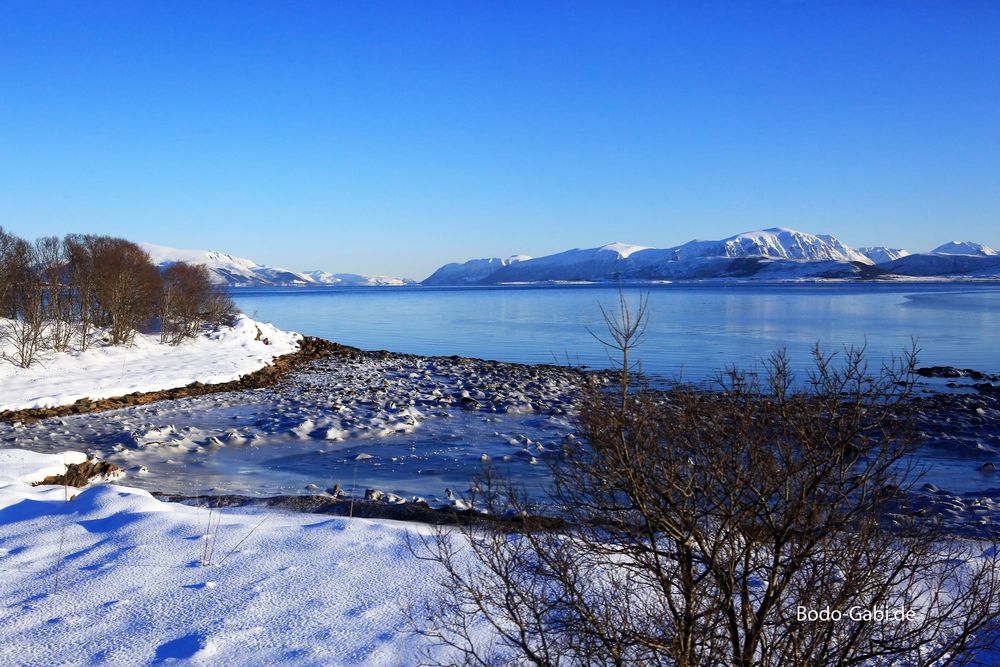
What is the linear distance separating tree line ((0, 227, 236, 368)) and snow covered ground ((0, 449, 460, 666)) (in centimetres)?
1346

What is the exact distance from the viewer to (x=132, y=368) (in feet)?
59.8

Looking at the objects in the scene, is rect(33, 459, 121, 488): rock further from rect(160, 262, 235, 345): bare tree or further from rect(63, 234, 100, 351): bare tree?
rect(160, 262, 235, 345): bare tree

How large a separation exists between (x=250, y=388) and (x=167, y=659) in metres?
14.9

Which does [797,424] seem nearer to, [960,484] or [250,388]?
[960,484]

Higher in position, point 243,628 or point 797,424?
point 797,424

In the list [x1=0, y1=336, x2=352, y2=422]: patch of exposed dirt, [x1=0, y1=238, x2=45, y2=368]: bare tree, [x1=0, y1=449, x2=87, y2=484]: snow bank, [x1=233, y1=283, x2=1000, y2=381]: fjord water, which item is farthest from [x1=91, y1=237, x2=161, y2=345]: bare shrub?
[x1=0, y1=449, x2=87, y2=484]: snow bank

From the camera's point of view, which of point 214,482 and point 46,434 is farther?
point 46,434

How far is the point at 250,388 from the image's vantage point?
17859 millimetres

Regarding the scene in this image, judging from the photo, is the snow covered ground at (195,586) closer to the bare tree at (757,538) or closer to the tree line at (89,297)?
the bare tree at (757,538)

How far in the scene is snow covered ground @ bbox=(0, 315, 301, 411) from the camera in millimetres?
14875

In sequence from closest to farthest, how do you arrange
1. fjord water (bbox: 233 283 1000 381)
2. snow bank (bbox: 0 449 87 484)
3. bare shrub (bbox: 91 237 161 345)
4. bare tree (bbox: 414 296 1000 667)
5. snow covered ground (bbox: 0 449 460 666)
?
bare tree (bbox: 414 296 1000 667)
snow covered ground (bbox: 0 449 460 666)
snow bank (bbox: 0 449 87 484)
bare shrub (bbox: 91 237 161 345)
fjord water (bbox: 233 283 1000 381)

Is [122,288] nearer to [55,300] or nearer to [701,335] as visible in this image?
[55,300]

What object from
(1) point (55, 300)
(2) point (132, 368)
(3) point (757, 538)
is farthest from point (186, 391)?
(3) point (757, 538)

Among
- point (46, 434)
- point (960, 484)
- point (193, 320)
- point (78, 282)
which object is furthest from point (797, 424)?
point (193, 320)
